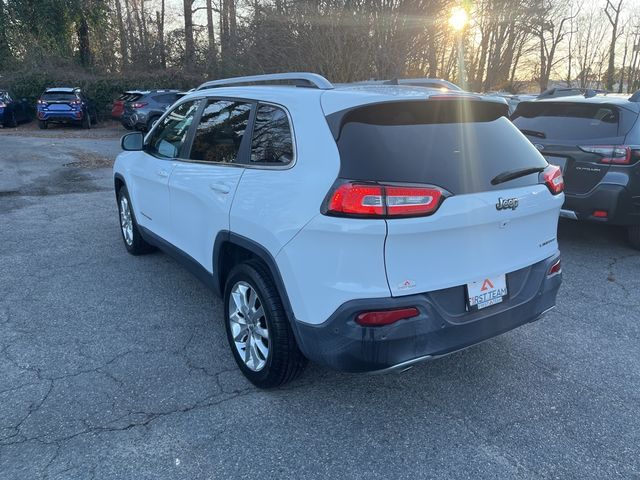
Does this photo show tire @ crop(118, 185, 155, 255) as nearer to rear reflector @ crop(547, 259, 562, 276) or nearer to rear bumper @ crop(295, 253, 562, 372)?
rear bumper @ crop(295, 253, 562, 372)

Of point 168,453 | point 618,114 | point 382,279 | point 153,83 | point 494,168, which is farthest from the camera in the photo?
point 153,83

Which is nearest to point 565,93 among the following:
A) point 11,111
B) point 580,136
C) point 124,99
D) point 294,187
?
point 580,136

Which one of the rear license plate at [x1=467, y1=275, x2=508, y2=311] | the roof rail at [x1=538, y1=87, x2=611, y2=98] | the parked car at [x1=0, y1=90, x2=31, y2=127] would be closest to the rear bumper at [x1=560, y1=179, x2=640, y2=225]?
the roof rail at [x1=538, y1=87, x2=611, y2=98]

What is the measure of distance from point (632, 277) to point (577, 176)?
115cm

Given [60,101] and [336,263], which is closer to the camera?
[336,263]

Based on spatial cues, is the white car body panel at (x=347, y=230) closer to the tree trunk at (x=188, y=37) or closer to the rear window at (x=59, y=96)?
Result: the rear window at (x=59, y=96)

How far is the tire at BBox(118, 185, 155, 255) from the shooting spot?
524 centimetres

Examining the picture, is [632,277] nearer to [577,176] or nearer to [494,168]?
[577,176]

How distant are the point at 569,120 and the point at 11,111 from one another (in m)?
22.6

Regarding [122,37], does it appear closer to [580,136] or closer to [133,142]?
[133,142]

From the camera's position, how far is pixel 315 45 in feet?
50.6

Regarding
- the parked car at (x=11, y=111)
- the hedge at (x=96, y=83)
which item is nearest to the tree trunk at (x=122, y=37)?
the hedge at (x=96, y=83)

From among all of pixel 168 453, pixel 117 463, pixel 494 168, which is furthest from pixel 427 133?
pixel 117 463

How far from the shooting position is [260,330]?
9.84 feet
